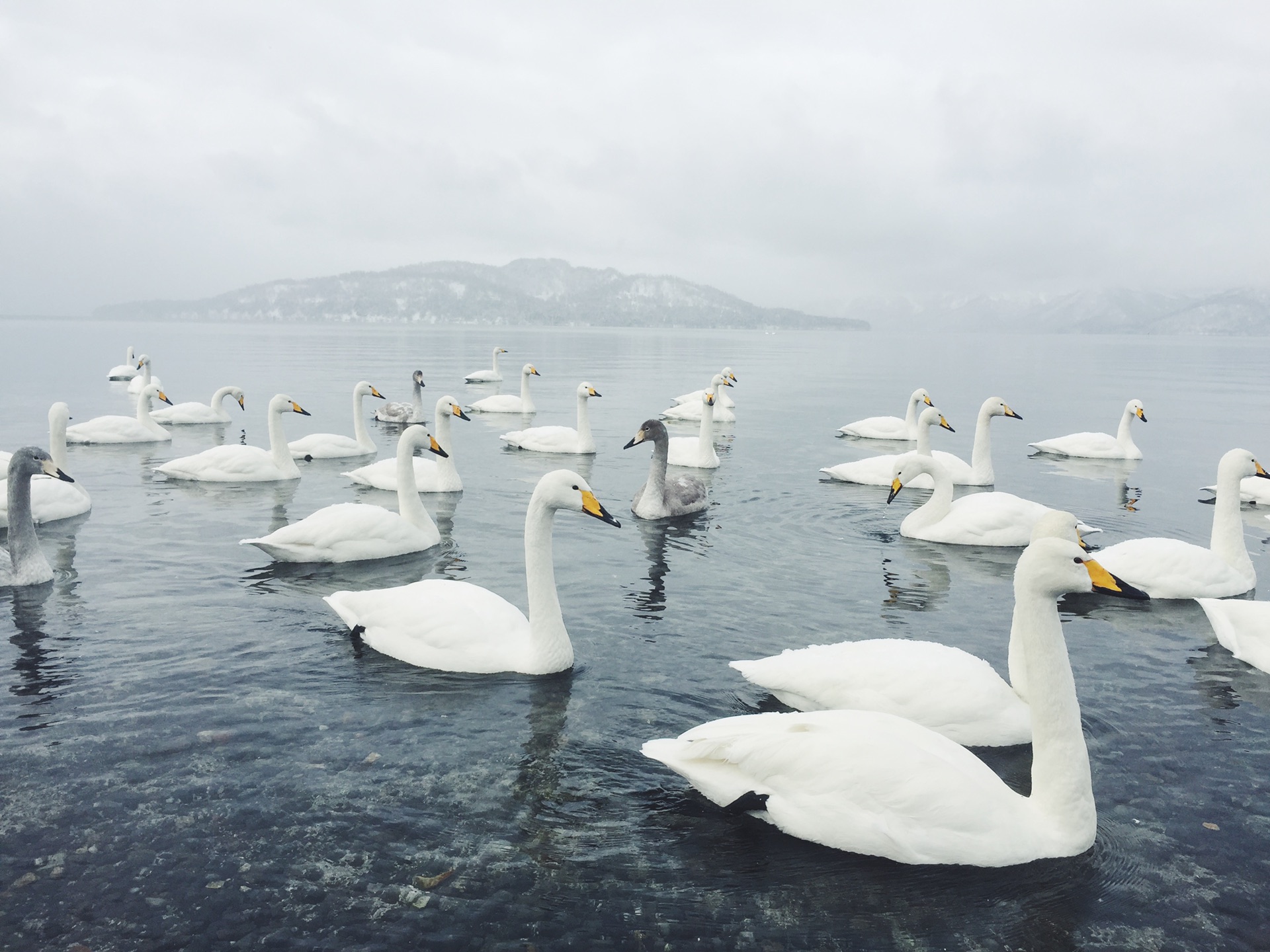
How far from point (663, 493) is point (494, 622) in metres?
7.13

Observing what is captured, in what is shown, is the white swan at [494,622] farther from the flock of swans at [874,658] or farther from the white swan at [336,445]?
the white swan at [336,445]

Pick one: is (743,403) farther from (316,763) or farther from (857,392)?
(316,763)

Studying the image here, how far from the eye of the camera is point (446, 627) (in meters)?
8.37

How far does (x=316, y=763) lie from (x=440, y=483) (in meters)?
10.2

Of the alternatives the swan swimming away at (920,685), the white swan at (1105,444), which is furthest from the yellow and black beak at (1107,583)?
the white swan at (1105,444)

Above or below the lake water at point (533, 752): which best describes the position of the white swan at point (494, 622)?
above

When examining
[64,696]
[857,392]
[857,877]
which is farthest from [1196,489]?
[857,392]

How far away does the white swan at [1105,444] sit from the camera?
22469 millimetres

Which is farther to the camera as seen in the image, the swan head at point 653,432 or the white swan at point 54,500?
the swan head at point 653,432

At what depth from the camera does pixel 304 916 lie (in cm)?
511

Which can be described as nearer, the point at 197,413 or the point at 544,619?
the point at 544,619

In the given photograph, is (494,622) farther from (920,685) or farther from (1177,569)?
(1177,569)

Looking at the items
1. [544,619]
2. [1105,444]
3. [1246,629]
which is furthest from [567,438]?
[1246,629]

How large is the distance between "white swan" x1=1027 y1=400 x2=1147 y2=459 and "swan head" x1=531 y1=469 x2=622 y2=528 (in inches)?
705
